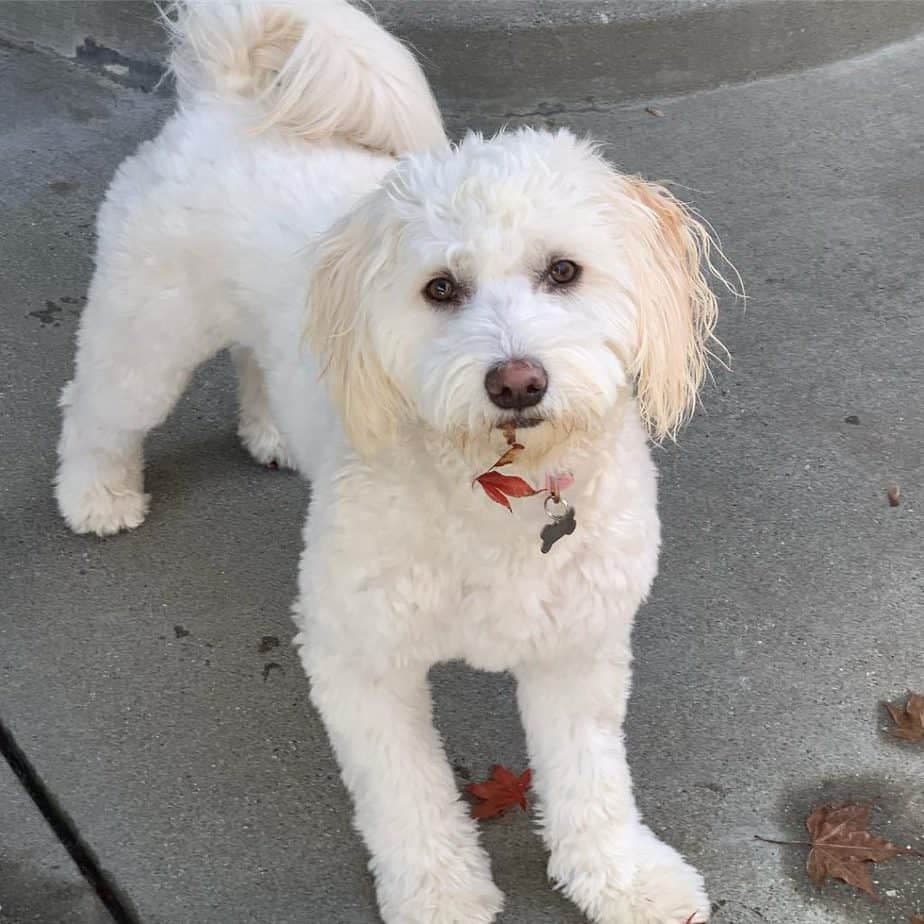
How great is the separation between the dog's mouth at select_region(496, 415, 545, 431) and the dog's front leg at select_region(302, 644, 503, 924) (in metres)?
0.65

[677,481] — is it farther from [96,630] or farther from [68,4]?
[68,4]

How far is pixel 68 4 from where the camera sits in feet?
18.3

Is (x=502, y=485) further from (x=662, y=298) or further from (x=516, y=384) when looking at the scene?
(x=662, y=298)

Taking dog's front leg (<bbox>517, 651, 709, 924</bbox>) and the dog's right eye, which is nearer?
the dog's right eye

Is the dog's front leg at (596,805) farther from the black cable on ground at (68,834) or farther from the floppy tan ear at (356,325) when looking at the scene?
the black cable on ground at (68,834)

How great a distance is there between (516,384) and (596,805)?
3.39ft

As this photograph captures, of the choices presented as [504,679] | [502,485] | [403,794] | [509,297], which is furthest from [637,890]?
[509,297]

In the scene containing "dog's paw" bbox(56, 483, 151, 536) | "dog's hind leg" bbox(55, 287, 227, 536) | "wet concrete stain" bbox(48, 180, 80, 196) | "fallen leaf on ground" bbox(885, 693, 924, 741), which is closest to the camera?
"fallen leaf on ground" bbox(885, 693, 924, 741)

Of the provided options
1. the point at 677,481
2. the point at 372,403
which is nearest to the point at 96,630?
the point at 372,403

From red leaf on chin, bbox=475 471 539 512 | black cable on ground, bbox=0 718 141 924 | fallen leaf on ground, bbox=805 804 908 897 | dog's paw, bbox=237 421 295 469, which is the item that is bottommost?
fallen leaf on ground, bbox=805 804 908 897

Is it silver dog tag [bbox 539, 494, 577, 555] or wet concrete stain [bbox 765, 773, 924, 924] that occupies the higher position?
silver dog tag [bbox 539, 494, 577, 555]

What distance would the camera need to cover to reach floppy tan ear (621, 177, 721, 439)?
1.85m

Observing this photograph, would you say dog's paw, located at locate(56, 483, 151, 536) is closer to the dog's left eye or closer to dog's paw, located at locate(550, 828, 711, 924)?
dog's paw, located at locate(550, 828, 711, 924)

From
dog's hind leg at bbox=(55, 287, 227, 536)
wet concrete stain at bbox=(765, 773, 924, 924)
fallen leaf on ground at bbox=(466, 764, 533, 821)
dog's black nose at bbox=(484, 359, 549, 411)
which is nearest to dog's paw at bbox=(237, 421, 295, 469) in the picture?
dog's hind leg at bbox=(55, 287, 227, 536)
